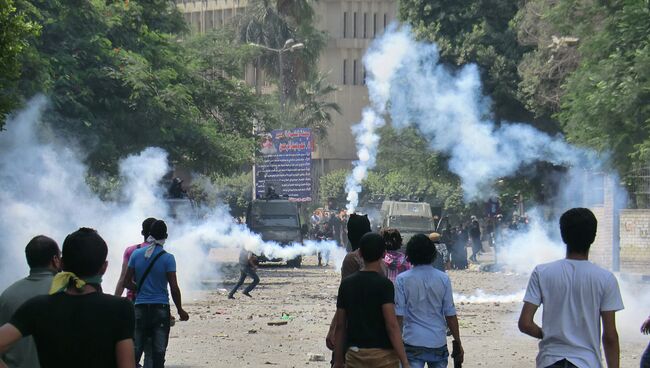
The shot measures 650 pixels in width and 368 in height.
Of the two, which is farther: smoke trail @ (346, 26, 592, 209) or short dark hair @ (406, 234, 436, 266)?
smoke trail @ (346, 26, 592, 209)

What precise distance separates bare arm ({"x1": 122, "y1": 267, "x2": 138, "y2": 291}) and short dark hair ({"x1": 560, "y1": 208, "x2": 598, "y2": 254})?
5.22 metres

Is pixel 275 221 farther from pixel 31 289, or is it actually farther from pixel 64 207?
pixel 31 289

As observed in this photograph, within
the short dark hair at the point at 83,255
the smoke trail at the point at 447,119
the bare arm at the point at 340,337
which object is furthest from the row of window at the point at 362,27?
the short dark hair at the point at 83,255

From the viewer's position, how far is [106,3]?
35312 millimetres

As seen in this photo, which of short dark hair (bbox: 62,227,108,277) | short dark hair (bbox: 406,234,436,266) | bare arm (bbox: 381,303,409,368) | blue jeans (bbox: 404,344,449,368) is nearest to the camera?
short dark hair (bbox: 62,227,108,277)

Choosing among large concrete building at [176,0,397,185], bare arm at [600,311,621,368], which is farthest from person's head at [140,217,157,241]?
large concrete building at [176,0,397,185]

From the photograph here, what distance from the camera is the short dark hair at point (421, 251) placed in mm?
8711

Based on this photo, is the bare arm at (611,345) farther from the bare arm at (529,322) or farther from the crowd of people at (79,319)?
the crowd of people at (79,319)

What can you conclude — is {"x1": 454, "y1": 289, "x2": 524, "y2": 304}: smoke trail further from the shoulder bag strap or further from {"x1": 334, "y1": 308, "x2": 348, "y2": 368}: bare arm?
{"x1": 334, "y1": 308, "x2": 348, "y2": 368}: bare arm

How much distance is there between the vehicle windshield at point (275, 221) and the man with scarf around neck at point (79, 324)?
35206 mm

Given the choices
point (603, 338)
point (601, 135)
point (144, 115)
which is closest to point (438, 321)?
point (603, 338)

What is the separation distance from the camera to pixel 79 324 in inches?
204

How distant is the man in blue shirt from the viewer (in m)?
8.52

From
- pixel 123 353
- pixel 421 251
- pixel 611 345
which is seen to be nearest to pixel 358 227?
pixel 421 251
